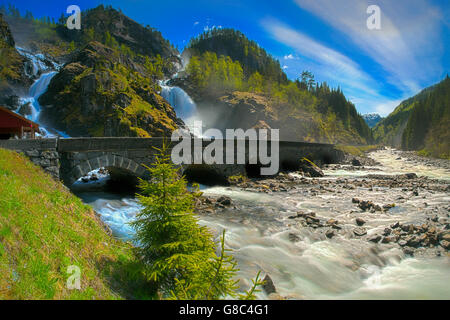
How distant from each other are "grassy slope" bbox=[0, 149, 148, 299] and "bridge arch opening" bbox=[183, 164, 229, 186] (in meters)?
16.1

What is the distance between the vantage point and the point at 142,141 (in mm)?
17406

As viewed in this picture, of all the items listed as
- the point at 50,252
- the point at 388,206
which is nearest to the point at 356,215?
the point at 388,206

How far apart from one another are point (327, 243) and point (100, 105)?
53699mm

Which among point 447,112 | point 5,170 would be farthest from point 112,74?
point 447,112

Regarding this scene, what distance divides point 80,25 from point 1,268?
7517 inches

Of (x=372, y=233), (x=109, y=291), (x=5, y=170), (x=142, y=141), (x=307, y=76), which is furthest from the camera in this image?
(x=307, y=76)

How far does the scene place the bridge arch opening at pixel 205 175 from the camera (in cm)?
2417

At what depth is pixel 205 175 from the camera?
83.0ft

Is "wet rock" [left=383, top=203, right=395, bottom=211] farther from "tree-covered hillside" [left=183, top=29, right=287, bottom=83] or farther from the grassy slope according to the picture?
"tree-covered hillside" [left=183, top=29, right=287, bottom=83]

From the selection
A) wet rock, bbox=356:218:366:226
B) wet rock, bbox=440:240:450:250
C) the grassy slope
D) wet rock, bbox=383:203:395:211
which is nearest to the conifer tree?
the grassy slope

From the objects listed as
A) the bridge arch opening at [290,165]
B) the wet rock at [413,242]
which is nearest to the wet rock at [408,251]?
the wet rock at [413,242]

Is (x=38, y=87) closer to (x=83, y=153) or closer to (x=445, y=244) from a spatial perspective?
(x=83, y=153)

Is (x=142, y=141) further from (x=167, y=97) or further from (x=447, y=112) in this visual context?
(x=447, y=112)

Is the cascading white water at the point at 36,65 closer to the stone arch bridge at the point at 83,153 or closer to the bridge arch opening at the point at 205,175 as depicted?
the bridge arch opening at the point at 205,175
